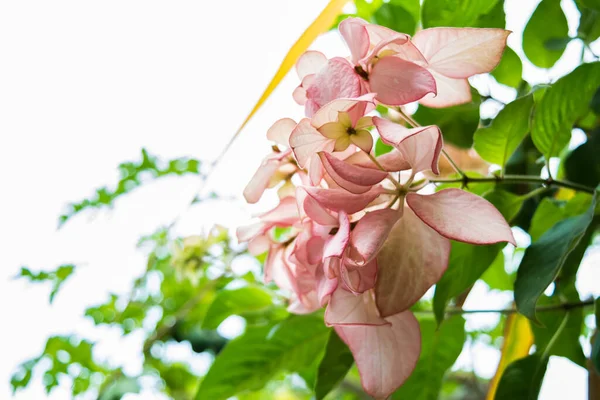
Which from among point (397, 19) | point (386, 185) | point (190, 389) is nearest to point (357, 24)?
point (386, 185)

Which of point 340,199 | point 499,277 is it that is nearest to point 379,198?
point 340,199

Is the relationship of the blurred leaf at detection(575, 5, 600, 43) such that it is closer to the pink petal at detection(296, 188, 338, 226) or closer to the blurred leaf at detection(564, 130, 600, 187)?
the blurred leaf at detection(564, 130, 600, 187)

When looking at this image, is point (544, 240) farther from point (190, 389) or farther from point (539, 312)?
Result: point (190, 389)

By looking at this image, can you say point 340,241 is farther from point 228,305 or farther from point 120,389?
point 120,389

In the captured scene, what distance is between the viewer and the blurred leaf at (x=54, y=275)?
757 mm

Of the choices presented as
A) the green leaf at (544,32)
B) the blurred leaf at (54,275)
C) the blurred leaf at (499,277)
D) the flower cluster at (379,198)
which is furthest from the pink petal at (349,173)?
the blurred leaf at (54,275)

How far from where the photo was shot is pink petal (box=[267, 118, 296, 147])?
242 mm

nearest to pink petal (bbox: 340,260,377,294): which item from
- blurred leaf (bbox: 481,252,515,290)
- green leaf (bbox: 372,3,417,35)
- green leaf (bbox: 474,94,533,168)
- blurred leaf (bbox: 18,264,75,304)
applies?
green leaf (bbox: 474,94,533,168)

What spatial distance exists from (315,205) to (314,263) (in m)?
0.03

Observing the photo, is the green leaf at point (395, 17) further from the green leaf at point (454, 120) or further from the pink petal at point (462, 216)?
the pink petal at point (462, 216)

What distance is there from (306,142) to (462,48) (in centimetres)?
8

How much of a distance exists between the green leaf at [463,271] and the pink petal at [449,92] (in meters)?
0.07

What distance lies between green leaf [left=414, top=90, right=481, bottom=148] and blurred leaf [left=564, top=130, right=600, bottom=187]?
6 cm

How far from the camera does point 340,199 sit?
0.67 ft
